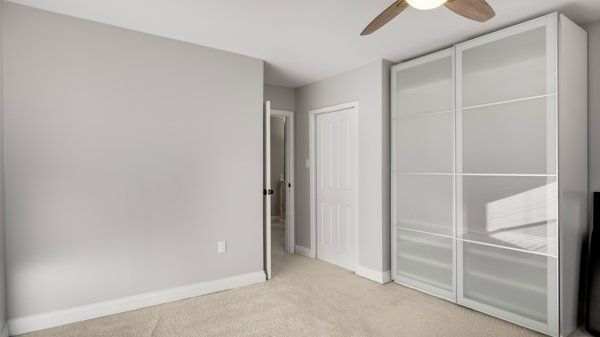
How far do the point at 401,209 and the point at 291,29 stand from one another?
85.1 inches

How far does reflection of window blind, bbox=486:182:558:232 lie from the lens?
246 cm

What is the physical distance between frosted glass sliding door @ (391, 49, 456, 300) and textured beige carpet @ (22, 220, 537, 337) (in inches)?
11.2

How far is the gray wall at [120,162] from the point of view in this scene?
251cm

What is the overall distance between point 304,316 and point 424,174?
71.2 inches

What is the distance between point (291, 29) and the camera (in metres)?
2.88

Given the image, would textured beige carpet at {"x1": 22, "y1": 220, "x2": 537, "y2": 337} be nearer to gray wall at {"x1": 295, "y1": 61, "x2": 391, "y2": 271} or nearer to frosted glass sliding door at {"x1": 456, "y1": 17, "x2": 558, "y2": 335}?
frosted glass sliding door at {"x1": 456, "y1": 17, "x2": 558, "y2": 335}

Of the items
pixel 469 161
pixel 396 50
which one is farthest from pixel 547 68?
pixel 396 50

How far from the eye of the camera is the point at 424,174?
11.0 feet

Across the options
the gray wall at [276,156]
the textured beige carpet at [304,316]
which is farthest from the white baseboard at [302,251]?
the gray wall at [276,156]

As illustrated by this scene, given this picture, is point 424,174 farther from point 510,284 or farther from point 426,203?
point 510,284

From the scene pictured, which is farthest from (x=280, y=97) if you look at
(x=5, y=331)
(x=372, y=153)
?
(x=5, y=331)

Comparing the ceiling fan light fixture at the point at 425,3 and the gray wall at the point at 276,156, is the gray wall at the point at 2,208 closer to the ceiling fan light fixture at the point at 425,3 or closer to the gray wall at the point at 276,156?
the ceiling fan light fixture at the point at 425,3

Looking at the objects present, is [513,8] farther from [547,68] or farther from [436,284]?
[436,284]

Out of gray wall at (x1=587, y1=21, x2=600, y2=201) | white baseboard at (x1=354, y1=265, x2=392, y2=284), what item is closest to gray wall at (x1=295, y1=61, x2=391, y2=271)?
white baseboard at (x1=354, y1=265, x2=392, y2=284)
